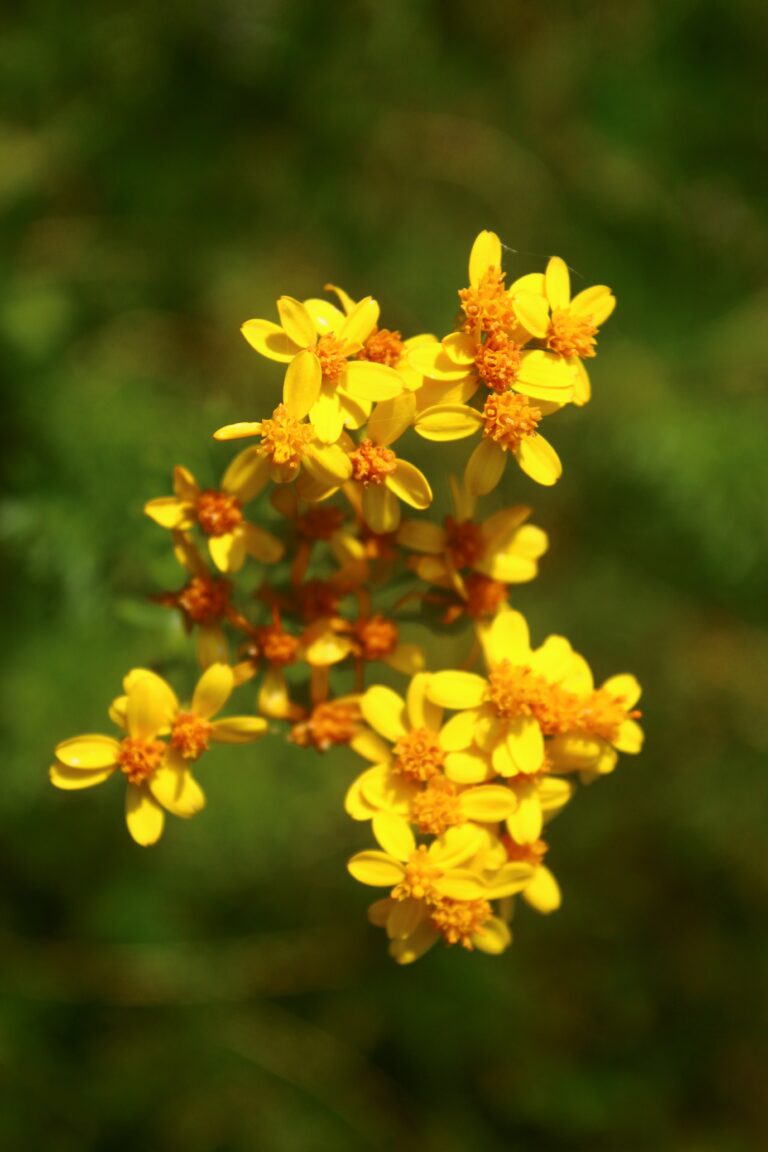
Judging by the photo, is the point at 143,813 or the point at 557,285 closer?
the point at 557,285

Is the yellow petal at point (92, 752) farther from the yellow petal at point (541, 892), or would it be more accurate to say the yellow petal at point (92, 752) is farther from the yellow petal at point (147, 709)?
the yellow petal at point (541, 892)

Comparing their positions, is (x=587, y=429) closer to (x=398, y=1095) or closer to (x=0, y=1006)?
(x=398, y=1095)

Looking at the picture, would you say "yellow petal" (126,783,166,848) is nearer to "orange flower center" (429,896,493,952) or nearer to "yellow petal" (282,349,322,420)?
"orange flower center" (429,896,493,952)

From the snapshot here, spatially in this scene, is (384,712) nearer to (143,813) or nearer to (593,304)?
(143,813)

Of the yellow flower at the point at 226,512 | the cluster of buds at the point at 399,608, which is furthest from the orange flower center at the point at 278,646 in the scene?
the yellow flower at the point at 226,512

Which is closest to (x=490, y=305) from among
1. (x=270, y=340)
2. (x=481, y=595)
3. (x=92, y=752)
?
(x=270, y=340)

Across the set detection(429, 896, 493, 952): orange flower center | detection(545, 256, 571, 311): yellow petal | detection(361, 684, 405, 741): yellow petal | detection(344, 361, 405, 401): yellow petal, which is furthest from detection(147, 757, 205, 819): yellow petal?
detection(545, 256, 571, 311): yellow petal

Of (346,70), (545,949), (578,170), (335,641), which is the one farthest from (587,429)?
(335,641)
